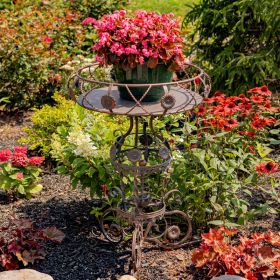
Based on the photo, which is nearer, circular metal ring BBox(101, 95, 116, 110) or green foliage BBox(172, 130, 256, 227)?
circular metal ring BBox(101, 95, 116, 110)

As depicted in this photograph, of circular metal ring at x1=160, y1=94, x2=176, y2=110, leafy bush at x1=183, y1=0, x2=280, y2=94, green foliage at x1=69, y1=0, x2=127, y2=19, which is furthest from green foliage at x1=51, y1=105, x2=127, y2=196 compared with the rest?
green foliage at x1=69, y1=0, x2=127, y2=19

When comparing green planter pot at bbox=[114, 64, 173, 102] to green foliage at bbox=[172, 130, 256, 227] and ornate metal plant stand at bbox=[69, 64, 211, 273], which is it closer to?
ornate metal plant stand at bbox=[69, 64, 211, 273]

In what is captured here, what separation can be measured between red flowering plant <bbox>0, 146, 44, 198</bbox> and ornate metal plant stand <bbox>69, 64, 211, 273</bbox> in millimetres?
724

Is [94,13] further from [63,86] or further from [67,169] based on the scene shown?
[67,169]

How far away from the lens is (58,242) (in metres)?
3.73

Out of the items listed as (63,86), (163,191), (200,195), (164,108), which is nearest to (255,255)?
(200,195)

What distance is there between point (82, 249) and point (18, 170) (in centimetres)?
93

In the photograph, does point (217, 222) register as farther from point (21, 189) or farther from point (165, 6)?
point (165, 6)

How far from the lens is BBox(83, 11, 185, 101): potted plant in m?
2.97

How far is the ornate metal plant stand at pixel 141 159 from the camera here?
298cm

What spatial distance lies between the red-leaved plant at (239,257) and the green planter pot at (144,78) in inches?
37.6

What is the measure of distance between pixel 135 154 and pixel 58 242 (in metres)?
0.99

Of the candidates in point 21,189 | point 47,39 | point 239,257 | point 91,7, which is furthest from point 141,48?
point 91,7

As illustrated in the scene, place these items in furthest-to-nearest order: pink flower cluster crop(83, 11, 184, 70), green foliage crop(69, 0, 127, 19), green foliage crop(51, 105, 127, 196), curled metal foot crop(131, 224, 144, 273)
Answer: green foliage crop(69, 0, 127, 19) → green foliage crop(51, 105, 127, 196) → curled metal foot crop(131, 224, 144, 273) → pink flower cluster crop(83, 11, 184, 70)
